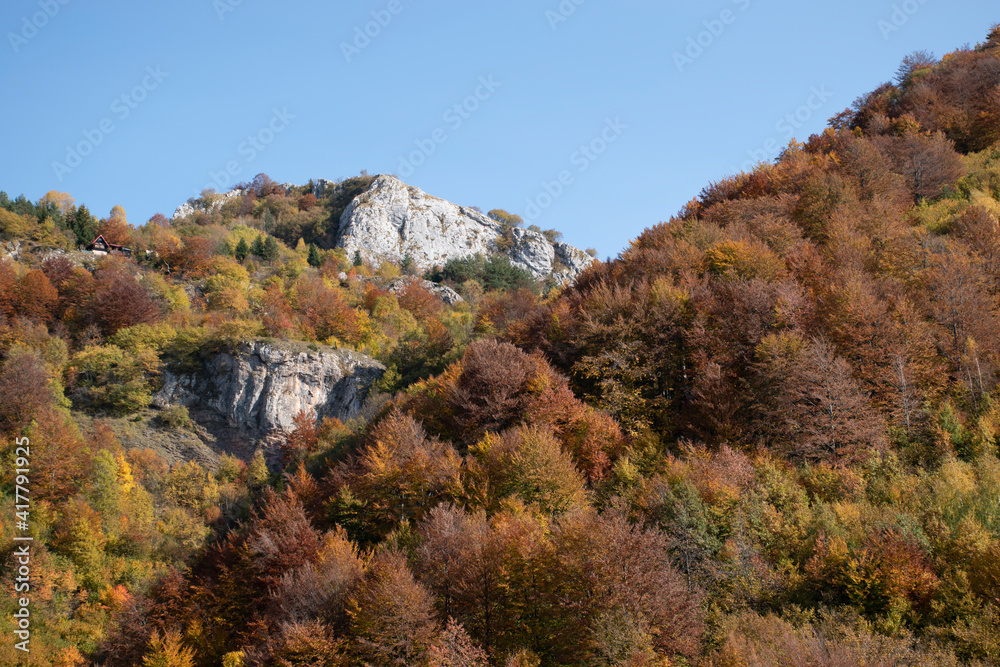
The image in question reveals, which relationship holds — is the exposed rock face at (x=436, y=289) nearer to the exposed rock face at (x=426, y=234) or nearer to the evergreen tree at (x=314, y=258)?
the evergreen tree at (x=314, y=258)

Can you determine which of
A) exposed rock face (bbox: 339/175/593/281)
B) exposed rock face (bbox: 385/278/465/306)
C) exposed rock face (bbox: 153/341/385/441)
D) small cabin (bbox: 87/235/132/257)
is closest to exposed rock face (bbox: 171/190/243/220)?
exposed rock face (bbox: 339/175/593/281)

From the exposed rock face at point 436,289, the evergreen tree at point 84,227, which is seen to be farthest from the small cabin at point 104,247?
the exposed rock face at point 436,289

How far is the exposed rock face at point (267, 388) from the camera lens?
54.7 metres

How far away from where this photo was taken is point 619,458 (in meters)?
29.4

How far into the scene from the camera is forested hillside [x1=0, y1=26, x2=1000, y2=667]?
19.3 metres

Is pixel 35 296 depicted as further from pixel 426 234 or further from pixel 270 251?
pixel 426 234

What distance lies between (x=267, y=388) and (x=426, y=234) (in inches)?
2076

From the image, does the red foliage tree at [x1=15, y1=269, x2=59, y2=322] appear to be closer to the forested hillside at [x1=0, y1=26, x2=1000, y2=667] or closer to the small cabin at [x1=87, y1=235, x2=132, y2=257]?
the forested hillside at [x1=0, y1=26, x2=1000, y2=667]

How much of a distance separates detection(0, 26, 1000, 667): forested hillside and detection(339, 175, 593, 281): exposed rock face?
1431 inches

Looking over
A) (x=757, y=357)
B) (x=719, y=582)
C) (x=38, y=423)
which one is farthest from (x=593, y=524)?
(x=38, y=423)

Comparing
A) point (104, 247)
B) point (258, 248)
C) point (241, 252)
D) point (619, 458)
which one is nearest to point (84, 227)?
point (104, 247)

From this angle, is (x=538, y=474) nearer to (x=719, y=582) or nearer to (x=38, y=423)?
(x=719, y=582)

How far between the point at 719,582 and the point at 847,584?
383 centimetres

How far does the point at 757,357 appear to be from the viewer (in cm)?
2931
